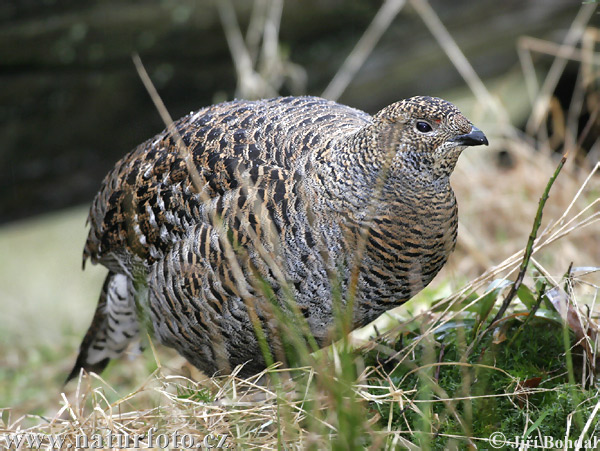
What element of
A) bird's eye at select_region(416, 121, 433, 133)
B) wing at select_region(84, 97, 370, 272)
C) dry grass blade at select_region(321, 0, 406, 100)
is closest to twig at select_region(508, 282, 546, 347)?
bird's eye at select_region(416, 121, 433, 133)

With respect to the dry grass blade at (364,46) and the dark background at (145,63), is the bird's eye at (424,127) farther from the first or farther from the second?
the dark background at (145,63)

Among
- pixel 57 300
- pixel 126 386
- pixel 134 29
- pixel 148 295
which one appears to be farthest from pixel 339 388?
pixel 57 300

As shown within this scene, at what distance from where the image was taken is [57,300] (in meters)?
6.31

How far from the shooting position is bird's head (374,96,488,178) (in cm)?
262

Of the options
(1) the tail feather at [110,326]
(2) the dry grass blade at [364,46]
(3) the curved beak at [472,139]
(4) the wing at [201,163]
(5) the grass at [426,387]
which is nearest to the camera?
(5) the grass at [426,387]

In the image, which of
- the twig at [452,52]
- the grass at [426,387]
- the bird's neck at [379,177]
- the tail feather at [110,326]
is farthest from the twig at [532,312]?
the twig at [452,52]

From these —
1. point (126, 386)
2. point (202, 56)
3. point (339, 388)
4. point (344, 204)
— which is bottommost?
point (126, 386)

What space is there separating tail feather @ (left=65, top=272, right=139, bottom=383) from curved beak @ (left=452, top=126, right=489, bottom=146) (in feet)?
5.97

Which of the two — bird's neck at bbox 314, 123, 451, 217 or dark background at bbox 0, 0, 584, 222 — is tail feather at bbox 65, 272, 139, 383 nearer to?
bird's neck at bbox 314, 123, 451, 217

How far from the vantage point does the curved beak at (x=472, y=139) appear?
8.48 feet

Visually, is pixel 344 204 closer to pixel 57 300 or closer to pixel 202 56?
pixel 202 56

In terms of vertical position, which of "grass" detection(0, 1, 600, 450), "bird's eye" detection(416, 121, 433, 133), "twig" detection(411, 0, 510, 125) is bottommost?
"grass" detection(0, 1, 600, 450)

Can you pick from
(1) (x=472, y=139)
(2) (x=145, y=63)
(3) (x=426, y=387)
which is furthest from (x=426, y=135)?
(2) (x=145, y=63)

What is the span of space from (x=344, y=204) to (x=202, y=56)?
2.84 meters
